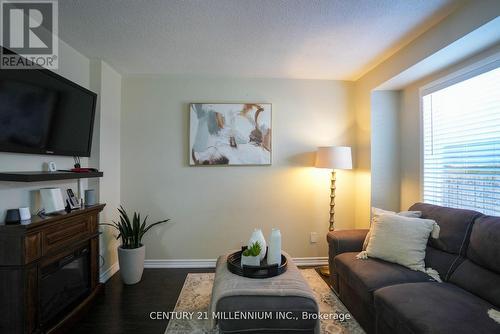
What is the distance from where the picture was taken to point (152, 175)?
3.12m

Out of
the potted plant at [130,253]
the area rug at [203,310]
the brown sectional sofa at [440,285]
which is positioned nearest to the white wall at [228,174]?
the potted plant at [130,253]

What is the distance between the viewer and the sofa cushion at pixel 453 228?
6.00ft

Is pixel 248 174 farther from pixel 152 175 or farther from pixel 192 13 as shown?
pixel 192 13

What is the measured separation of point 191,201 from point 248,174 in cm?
84

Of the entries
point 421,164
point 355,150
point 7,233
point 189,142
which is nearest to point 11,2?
point 7,233

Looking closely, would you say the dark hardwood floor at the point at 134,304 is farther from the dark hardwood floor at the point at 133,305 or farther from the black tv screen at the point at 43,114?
the black tv screen at the point at 43,114

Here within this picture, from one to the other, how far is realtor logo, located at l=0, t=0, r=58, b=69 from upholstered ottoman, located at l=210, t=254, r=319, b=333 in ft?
6.93

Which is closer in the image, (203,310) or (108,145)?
(203,310)

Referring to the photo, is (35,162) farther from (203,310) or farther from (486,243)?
(486,243)

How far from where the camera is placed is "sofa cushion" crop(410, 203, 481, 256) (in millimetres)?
1830

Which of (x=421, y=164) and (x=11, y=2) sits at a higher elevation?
(x=11, y=2)

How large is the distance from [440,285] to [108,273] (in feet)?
10.6

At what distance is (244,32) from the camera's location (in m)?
2.14

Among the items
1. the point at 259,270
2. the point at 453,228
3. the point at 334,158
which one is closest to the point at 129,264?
the point at 259,270
